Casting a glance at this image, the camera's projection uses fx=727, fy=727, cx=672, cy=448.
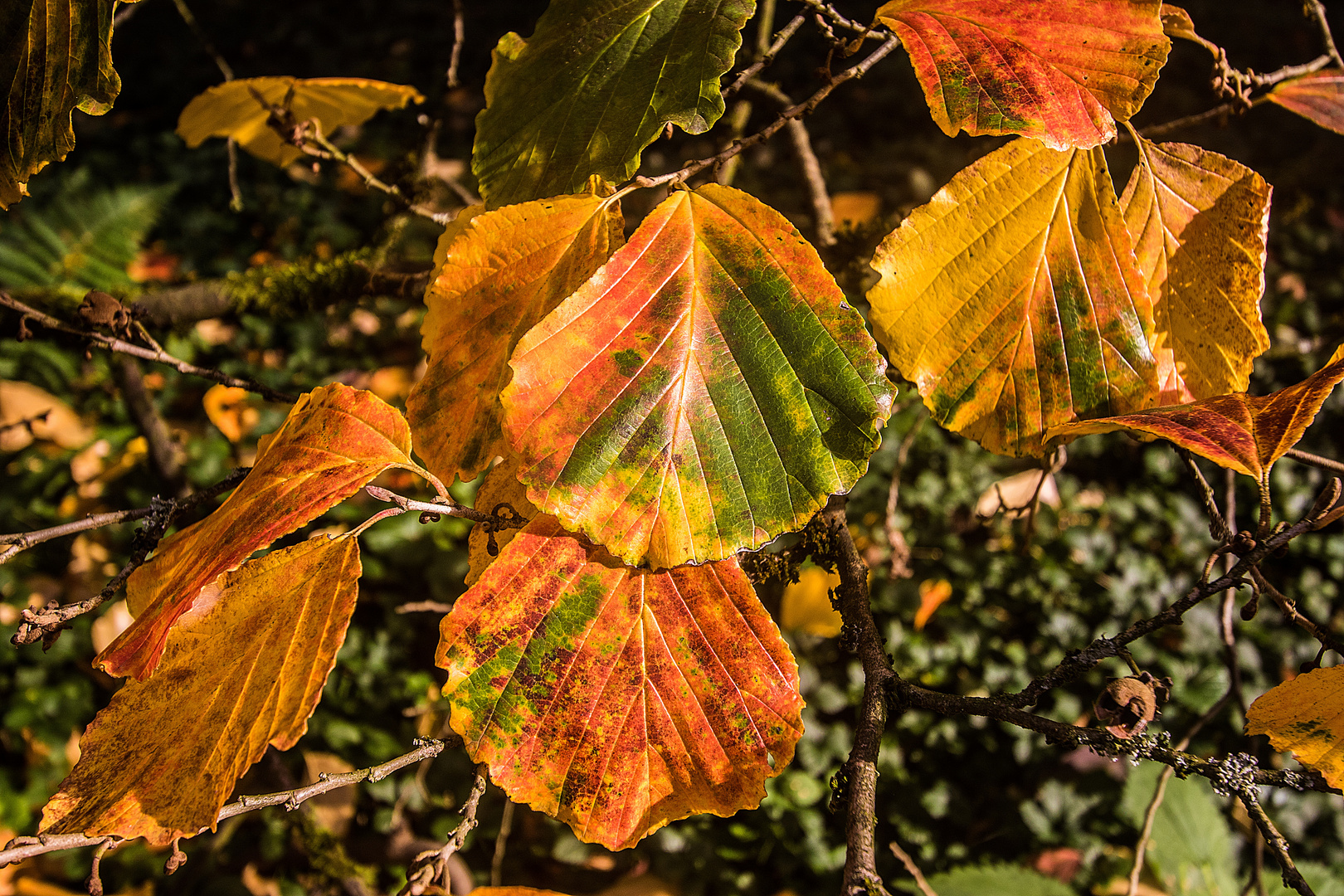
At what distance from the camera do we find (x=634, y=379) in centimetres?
67

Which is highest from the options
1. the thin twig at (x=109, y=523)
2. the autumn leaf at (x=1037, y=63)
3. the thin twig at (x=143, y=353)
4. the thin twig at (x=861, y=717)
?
the autumn leaf at (x=1037, y=63)

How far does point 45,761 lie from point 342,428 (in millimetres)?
1951

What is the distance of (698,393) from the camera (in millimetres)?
677

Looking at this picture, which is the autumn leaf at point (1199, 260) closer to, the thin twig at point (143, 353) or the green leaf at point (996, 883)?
the thin twig at point (143, 353)

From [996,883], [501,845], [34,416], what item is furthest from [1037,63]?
[34,416]

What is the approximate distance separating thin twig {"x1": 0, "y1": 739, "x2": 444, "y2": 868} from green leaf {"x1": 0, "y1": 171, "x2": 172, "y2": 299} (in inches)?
97.3

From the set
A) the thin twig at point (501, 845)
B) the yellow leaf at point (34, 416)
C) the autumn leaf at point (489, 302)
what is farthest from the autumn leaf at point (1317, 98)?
the yellow leaf at point (34, 416)

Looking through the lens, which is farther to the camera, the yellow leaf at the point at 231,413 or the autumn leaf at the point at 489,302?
the yellow leaf at the point at 231,413

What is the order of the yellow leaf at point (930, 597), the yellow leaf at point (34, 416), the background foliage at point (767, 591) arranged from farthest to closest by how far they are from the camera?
the yellow leaf at point (34, 416), the yellow leaf at point (930, 597), the background foliage at point (767, 591)

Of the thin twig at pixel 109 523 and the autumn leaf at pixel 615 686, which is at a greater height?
the autumn leaf at pixel 615 686

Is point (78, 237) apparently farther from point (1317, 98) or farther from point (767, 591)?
point (1317, 98)

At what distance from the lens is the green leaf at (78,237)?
258 cm

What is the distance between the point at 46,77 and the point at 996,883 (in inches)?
84.6

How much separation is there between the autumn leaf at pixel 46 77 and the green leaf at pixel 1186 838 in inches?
89.2
